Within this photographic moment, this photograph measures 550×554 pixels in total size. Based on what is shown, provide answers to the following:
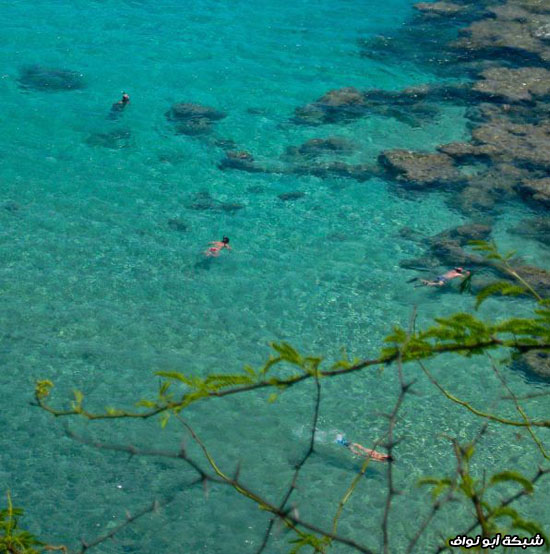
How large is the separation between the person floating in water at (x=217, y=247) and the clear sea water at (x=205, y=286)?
176mm

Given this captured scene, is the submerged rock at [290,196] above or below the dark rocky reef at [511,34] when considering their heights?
below

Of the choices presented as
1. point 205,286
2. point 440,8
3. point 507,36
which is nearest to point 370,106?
point 507,36

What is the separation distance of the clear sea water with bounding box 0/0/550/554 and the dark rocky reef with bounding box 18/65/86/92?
273mm

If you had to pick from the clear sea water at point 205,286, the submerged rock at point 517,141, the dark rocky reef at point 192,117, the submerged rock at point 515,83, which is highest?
the submerged rock at point 515,83

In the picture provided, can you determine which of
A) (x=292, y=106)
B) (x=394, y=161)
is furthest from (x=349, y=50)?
(x=394, y=161)

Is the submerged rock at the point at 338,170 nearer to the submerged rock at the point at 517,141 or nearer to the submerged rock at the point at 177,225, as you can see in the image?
the submerged rock at the point at 517,141

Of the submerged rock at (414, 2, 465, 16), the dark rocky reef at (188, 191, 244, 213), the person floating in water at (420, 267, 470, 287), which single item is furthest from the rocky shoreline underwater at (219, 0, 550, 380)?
the dark rocky reef at (188, 191, 244, 213)

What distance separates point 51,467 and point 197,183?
8.05 meters

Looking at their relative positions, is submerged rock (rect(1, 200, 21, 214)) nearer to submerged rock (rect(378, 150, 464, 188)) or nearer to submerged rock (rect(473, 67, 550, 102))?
submerged rock (rect(378, 150, 464, 188))

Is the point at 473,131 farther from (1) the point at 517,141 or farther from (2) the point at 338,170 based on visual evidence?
(2) the point at 338,170

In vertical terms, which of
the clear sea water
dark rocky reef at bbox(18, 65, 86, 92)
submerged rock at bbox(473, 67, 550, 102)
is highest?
submerged rock at bbox(473, 67, 550, 102)

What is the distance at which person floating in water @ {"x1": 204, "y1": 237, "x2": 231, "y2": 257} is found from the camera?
43.6ft

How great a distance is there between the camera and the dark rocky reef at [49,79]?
18875mm

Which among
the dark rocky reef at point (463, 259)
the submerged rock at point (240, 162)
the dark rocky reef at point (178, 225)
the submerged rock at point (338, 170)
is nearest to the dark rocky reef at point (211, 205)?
the dark rocky reef at point (178, 225)
